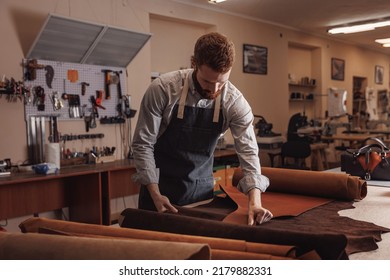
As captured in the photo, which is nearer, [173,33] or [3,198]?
[3,198]

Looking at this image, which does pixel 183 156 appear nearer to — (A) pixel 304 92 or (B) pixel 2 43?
(B) pixel 2 43

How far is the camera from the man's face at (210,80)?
1.48m

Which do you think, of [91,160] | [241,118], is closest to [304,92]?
[91,160]

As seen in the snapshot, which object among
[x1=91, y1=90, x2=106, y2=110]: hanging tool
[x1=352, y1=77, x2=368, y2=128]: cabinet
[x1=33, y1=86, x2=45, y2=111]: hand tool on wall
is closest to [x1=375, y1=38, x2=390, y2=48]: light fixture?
[x1=352, y1=77, x2=368, y2=128]: cabinet

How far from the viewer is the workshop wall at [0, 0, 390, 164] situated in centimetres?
359

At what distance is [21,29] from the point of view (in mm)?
3631

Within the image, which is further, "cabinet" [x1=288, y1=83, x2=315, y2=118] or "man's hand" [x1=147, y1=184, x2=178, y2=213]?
"cabinet" [x1=288, y1=83, x2=315, y2=118]

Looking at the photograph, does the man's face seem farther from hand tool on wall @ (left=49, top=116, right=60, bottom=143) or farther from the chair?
the chair

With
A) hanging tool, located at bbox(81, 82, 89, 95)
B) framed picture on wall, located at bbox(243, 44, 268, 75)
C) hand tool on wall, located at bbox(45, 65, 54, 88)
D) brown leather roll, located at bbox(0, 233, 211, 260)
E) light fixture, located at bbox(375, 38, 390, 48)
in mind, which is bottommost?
brown leather roll, located at bbox(0, 233, 211, 260)

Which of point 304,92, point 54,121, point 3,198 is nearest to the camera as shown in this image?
point 3,198

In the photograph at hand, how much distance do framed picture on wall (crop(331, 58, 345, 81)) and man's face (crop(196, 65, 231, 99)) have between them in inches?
288

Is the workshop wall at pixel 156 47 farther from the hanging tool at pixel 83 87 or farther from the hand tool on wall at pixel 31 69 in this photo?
the hanging tool at pixel 83 87

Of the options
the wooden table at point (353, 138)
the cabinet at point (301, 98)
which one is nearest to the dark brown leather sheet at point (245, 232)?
the wooden table at point (353, 138)

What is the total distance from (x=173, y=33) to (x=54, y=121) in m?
2.23
